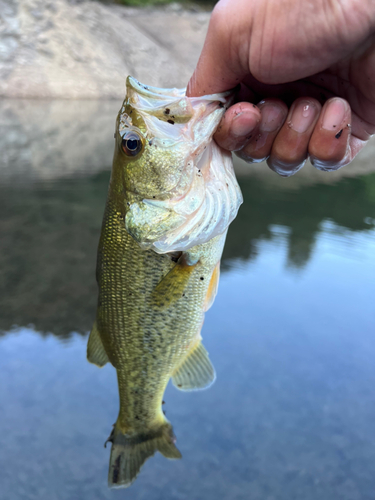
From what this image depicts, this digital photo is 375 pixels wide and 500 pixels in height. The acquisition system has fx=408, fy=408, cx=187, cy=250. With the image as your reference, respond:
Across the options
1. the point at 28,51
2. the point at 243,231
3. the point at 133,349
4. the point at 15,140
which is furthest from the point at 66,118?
the point at 133,349

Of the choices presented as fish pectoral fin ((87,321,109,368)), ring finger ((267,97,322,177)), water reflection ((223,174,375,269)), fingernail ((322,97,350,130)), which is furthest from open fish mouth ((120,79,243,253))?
water reflection ((223,174,375,269))

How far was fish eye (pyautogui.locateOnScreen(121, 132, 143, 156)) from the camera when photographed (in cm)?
144

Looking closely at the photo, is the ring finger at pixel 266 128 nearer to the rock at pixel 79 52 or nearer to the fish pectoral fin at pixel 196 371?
the fish pectoral fin at pixel 196 371

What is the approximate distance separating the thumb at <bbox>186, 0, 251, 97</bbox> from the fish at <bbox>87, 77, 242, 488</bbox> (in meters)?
→ 0.06

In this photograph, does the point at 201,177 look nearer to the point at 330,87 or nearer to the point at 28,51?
the point at 330,87

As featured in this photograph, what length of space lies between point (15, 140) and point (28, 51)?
11190 mm

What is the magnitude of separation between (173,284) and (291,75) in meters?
0.89

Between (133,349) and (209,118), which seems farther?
(133,349)

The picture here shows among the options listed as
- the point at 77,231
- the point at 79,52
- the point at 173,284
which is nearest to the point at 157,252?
the point at 173,284

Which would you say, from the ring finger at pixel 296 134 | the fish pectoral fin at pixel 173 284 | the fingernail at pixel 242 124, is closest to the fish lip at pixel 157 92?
the fingernail at pixel 242 124

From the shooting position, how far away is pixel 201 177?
4.85 feet

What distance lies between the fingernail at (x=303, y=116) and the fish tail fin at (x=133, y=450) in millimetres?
1549

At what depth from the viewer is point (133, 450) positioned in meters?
1.99

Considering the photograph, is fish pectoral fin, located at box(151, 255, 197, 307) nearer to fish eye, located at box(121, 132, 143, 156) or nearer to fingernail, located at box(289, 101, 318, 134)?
fish eye, located at box(121, 132, 143, 156)
